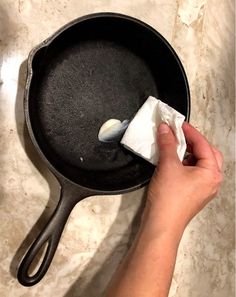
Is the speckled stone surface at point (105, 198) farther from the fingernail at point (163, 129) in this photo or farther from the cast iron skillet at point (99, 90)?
the fingernail at point (163, 129)

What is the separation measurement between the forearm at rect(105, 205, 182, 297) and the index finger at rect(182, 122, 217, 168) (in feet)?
0.34

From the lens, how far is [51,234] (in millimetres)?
587

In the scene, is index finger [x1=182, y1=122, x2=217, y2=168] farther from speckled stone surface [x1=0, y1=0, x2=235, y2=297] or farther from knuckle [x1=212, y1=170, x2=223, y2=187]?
speckled stone surface [x1=0, y1=0, x2=235, y2=297]

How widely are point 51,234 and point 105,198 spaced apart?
15cm

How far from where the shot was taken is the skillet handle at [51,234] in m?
0.58

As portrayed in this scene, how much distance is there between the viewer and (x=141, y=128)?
2.19 feet

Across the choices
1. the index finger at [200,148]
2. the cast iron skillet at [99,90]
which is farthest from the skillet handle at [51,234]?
the index finger at [200,148]

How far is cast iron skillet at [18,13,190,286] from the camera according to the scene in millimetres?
675

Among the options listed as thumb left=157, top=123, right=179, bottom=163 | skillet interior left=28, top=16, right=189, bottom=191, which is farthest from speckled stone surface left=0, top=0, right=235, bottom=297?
thumb left=157, top=123, right=179, bottom=163

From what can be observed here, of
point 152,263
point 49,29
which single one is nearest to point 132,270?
point 152,263

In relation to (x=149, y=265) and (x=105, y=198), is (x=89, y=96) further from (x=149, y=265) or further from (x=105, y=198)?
(x=149, y=265)

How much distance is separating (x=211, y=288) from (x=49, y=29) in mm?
511

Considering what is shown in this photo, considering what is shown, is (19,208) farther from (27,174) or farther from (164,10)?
(164,10)

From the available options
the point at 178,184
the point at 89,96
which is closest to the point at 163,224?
the point at 178,184
